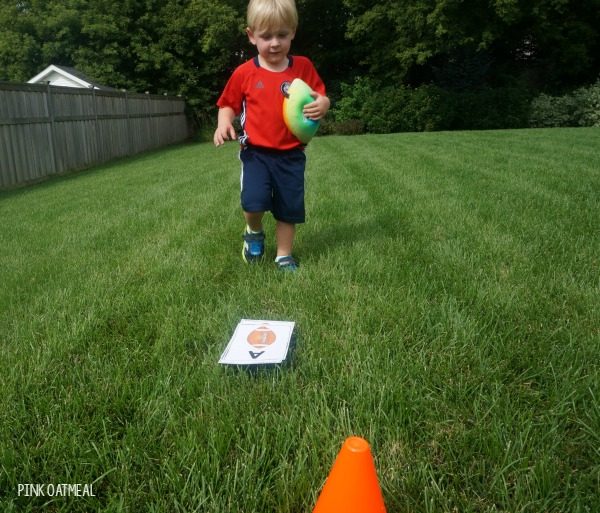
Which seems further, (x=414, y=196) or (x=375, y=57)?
(x=375, y=57)

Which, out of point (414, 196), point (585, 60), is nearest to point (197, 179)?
point (414, 196)

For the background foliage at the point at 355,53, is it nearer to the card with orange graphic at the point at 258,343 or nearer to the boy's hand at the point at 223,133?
the boy's hand at the point at 223,133

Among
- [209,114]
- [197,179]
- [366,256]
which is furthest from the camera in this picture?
[209,114]

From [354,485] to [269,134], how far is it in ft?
7.98

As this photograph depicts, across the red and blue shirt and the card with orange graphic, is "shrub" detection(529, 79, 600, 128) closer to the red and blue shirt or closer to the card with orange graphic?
the red and blue shirt

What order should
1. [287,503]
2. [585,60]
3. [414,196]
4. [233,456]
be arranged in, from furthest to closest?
[585,60] < [414,196] < [233,456] < [287,503]

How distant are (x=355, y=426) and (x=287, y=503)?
1.12 ft

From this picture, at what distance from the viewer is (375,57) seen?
76.8 ft

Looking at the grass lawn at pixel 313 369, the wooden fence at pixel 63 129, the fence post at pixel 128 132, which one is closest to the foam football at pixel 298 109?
the grass lawn at pixel 313 369

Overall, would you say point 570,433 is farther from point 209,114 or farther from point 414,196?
point 209,114

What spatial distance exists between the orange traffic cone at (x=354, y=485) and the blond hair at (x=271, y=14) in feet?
8.08

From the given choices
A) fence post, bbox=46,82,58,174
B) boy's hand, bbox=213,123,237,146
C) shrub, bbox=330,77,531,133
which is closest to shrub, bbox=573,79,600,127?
shrub, bbox=330,77,531,133

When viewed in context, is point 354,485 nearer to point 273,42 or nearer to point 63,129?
point 273,42

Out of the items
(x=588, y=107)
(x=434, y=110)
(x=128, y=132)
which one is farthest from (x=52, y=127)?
(x=588, y=107)
